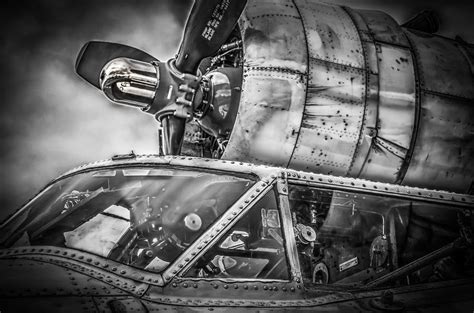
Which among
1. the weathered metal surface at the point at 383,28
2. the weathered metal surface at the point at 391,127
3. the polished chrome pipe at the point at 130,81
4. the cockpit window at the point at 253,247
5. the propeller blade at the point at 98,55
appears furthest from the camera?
the weathered metal surface at the point at 383,28

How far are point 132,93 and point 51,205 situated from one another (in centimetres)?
209

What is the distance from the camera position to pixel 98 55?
520cm

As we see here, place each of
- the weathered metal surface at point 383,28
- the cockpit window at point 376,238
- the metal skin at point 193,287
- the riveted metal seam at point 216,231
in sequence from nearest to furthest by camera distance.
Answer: the metal skin at point 193,287 < the riveted metal seam at point 216,231 < the cockpit window at point 376,238 < the weathered metal surface at point 383,28

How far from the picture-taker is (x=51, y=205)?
3.06 metres

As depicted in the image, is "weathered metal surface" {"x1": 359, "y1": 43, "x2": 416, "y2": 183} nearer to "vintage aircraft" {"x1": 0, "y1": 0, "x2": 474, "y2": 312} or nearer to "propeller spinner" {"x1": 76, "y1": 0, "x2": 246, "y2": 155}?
"vintage aircraft" {"x1": 0, "y1": 0, "x2": 474, "y2": 312}

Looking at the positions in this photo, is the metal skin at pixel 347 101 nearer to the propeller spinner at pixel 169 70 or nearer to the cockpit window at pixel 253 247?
the propeller spinner at pixel 169 70

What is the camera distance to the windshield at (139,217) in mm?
2457

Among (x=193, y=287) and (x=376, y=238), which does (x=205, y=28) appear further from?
(x=193, y=287)

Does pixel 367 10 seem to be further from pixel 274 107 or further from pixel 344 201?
pixel 344 201

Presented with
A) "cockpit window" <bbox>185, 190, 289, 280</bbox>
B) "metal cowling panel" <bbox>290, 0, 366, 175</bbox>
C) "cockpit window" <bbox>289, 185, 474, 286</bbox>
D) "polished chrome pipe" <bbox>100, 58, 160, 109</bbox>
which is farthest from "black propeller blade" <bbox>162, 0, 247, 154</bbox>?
"cockpit window" <bbox>185, 190, 289, 280</bbox>

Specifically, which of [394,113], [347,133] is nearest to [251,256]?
[347,133]

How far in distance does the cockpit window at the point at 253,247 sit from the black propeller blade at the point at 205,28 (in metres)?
2.58

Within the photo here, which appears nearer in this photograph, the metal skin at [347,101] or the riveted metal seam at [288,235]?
the riveted metal seam at [288,235]

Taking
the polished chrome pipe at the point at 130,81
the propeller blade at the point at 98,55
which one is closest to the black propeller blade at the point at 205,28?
the polished chrome pipe at the point at 130,81
